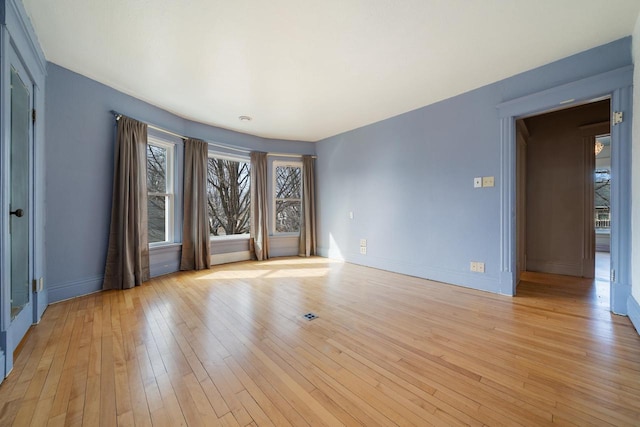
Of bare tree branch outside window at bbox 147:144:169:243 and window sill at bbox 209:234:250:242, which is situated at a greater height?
bare tree branch outside window at bbox 147:144:169:243

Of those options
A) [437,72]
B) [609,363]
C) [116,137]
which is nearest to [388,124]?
[437,72]

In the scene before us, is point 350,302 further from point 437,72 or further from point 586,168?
point 586,168

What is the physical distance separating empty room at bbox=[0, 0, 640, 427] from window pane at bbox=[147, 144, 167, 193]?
0.04 m

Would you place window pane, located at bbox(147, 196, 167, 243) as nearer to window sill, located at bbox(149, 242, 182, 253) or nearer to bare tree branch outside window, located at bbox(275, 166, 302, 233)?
window sill, located at bbox(149, 242, 182, 253)

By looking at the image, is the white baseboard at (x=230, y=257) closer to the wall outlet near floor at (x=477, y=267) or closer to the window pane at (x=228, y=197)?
the window pane at (x=228, y=197)

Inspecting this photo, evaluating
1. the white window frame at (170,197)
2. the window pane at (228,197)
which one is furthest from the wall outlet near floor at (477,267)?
the white window frame at (170,197)

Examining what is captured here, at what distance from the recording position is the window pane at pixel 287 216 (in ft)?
18.9

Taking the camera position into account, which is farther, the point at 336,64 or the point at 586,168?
the point at 586,168

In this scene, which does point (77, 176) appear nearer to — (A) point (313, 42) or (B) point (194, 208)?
(B) point (194, 208)

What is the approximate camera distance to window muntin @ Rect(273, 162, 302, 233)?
5.72 m

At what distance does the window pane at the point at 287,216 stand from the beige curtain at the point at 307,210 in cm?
24

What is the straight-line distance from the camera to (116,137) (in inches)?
131

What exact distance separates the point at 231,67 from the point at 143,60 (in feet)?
2.93

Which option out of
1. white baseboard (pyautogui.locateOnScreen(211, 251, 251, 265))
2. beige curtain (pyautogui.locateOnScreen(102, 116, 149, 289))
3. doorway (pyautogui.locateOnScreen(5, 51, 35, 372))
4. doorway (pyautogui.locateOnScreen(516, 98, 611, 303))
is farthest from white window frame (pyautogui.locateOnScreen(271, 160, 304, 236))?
doorway (pyautogui.locateOnScreen(516, 98, 611, 303))
